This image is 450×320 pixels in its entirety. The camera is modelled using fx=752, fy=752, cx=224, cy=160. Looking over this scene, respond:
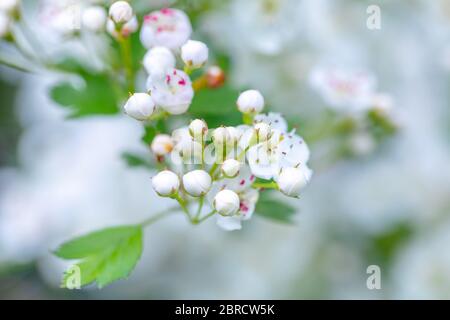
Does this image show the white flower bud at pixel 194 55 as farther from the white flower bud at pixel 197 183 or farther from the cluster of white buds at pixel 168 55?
the white flower bud at pixel 197 183

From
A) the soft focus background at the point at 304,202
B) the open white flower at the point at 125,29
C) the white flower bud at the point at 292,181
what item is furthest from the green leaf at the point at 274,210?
the soft focus background at the point at 304,202

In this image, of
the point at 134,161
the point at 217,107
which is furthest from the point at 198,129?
the point at 134,161

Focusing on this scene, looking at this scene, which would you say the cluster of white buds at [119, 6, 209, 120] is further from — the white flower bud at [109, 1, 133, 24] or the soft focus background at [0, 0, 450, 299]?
the soft focus background at [0, 0, 450, 299]

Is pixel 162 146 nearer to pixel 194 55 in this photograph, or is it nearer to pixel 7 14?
pixel 194 55

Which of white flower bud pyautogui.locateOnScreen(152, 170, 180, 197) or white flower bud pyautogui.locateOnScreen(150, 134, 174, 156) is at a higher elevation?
white flower bud pyautogui.locateOnScreen(150, 134, 174, 156)

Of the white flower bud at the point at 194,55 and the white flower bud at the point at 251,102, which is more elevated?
the white flower bud at the point at 194,55

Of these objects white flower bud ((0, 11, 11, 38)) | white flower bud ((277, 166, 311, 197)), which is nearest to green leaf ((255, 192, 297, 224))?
white flower bud ((277, 166, 311, 197))
